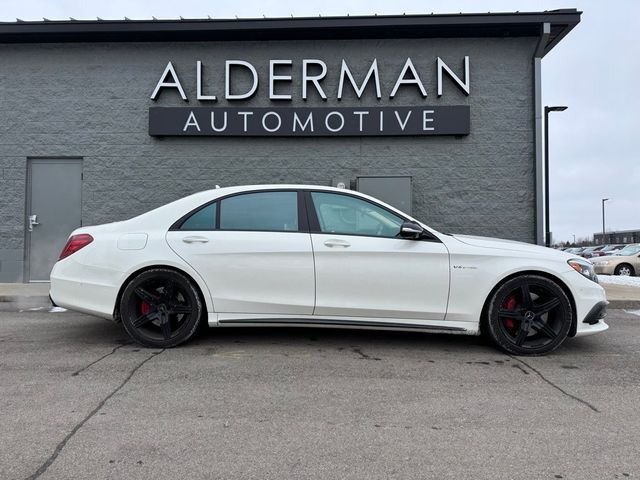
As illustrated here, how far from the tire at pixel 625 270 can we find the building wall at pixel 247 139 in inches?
463

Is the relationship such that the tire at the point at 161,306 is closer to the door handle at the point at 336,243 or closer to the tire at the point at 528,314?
the door handle at the point at 336,243

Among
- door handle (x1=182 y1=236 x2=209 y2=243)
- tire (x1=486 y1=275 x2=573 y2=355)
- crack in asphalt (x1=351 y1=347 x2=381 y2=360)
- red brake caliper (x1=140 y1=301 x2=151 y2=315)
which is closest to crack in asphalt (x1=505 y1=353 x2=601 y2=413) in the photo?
tire (x1=486 y1=275 x2=573 y2=355)

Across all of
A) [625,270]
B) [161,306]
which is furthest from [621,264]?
[161,306]

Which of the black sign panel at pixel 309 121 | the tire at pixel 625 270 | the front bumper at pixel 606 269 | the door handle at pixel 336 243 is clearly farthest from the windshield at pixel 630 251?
the door handle at pixel 336 243

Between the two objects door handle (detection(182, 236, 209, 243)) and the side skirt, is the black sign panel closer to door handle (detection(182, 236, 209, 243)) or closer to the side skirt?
door handle (detection(182, 236, 209, 243))

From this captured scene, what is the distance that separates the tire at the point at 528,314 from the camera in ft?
14.3

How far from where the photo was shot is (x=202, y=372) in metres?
3.87

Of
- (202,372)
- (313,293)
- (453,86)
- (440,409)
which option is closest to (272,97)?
(453,86)

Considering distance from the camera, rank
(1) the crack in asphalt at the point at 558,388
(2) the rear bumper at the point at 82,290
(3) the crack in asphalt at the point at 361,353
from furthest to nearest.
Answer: (2) the rear bumper at the point at 82,290 → (3) the crack in asphalt at the point at 361,353 → (1) the crack in asphalt at the point at 558,388

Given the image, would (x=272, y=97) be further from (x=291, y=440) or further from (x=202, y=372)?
(x=291, y=440)

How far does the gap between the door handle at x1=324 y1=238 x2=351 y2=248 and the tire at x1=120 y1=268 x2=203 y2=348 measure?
1.35m

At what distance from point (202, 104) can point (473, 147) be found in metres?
5.51

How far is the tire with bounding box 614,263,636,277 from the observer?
711 inches

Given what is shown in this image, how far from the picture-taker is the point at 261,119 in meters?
9.36
